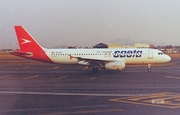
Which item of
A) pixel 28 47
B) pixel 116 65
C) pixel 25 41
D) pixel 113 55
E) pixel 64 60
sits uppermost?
pixel 25 41

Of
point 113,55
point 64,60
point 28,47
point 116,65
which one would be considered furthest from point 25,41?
point 116,65

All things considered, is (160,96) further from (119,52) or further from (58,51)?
(58,51)

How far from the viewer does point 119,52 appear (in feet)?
102

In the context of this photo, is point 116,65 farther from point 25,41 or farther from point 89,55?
point 25,41

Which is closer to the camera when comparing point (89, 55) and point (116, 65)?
point (116, 65)

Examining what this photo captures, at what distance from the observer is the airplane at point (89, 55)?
30.9 metres

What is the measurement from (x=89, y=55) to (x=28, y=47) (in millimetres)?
7894

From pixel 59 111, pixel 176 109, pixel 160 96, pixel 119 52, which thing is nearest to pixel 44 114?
pixel 59 111

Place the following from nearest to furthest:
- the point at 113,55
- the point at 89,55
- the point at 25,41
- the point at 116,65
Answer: the point at 116,65
the point at 113,55
the point at 89,55
the point at 25,41

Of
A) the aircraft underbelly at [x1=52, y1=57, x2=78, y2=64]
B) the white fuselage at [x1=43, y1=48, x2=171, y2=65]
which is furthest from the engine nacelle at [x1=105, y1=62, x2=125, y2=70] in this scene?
the aircraft underbelly at [x1=52, y1=57, x2=78, y2=64]

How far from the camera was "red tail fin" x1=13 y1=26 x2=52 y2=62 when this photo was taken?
32.3 m

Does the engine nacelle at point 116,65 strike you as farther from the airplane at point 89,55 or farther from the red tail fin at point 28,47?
the red tail fin at point 28,47

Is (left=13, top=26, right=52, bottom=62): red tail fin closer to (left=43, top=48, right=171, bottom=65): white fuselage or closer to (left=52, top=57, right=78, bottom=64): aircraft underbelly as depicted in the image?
(left=43, top=48, right=171, bottom=65): white fuselage

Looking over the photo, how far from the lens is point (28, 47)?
107ft
